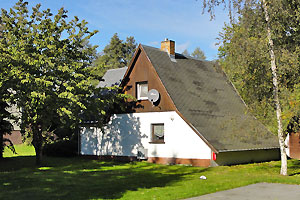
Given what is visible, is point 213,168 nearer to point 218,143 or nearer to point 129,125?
point 218,143

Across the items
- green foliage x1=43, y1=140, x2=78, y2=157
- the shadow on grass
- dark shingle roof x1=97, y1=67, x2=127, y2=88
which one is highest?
dark shingle roof x1=97, y1=67, x2=127, y2=88

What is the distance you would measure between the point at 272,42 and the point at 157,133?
1044 cm

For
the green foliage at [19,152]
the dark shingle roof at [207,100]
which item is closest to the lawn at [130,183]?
the dark shingle roof at [207,100]

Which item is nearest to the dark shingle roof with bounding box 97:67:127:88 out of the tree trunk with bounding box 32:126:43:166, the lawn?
the tree trunk with bounding box 32:126:43:166

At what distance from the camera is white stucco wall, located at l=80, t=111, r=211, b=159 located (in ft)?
77.5

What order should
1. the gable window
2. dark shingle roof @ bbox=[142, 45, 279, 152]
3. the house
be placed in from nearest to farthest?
dark shingle roof @ bbox=[142, 45, 279, 152] → the house → the gable window

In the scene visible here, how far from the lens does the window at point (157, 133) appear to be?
25.5 metres

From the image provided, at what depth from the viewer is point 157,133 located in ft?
84.3

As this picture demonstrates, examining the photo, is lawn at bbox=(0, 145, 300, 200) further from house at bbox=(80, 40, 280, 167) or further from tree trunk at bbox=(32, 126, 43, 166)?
tree trunk at bbox=(32, 126, 43, 166)

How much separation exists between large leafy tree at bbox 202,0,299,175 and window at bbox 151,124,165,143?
840 cm

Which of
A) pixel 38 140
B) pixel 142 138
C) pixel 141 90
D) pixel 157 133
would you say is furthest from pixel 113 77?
pixel 38 140

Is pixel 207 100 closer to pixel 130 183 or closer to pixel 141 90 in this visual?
pixel 141 90

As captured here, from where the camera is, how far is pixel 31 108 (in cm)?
2195

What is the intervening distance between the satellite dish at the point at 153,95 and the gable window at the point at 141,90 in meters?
1.15
